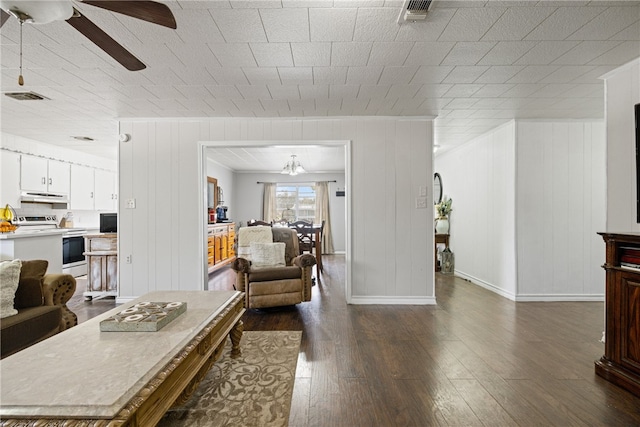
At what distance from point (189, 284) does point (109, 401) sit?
3176 mm

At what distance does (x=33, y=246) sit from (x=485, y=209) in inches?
240

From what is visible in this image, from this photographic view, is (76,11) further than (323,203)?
No

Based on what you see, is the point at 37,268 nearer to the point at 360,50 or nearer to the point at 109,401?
the point at 109,401

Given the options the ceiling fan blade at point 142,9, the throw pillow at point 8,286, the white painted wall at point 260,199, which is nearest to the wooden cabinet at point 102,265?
the throw pillow at point 8,286

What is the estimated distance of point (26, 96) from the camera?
3.29 m

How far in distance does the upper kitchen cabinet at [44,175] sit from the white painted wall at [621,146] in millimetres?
7480

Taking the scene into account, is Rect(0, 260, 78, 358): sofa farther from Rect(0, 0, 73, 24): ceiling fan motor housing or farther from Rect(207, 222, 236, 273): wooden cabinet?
Rect(207, 222, 236, 273): wooden cabinet

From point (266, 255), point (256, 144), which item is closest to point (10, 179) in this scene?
point (256, 144)

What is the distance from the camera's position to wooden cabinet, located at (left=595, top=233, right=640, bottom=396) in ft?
6.63

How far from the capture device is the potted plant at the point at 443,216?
6.22 metres

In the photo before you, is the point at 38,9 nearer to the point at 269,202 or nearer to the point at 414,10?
the point at 414,10

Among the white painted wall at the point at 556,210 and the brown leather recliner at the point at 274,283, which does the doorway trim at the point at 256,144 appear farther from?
the white painted wall at the point at 556,210

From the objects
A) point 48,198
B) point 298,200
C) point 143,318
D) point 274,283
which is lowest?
point 274,283

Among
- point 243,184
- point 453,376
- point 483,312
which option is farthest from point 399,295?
point 243,184
